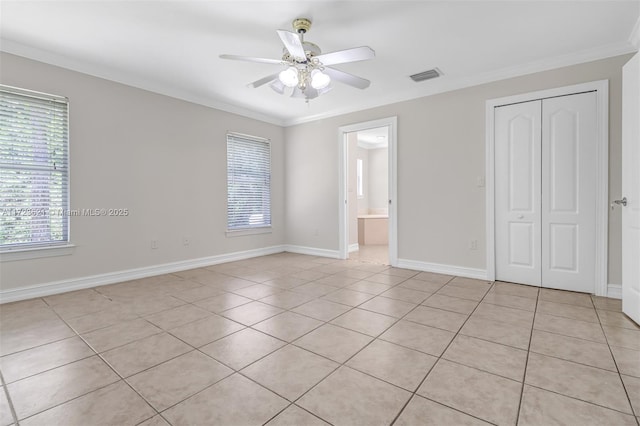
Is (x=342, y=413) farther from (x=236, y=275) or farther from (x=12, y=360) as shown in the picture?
(x=236, y=275)

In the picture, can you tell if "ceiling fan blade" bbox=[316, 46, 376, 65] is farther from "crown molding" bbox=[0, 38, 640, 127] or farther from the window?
the window

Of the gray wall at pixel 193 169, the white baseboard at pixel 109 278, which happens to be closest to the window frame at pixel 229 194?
the gray wall at pixel 193 169

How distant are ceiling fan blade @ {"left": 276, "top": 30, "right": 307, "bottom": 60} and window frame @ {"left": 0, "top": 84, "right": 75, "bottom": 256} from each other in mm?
2707

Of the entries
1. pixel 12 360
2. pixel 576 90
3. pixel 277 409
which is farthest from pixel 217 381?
pixel 576 90

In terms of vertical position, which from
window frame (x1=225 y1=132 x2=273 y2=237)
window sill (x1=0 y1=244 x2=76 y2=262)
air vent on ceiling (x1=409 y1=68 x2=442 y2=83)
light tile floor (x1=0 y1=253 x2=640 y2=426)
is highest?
air vent on ceiling (x1=409 y1=68 x2=442 y2=83)

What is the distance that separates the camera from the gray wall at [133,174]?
3.28 metres

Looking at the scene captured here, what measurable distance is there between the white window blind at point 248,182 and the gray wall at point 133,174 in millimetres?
167

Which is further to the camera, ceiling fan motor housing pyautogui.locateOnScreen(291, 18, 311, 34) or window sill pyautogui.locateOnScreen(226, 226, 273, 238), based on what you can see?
window sill pyautogui.locateOnScreen(226, 226, 273, 238)

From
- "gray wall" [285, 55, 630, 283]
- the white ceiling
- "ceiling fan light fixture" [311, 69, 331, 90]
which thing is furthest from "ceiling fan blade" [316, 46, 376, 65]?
"gray wall" [285, 55, 630, 283]

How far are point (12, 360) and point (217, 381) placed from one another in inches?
55.2

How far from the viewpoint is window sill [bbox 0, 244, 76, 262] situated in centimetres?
298

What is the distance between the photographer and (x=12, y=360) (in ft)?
6.27

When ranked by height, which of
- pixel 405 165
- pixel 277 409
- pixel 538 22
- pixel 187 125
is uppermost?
pixel 538 22

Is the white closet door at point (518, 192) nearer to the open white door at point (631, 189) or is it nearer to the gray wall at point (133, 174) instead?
the open white door at point (631, 189)
